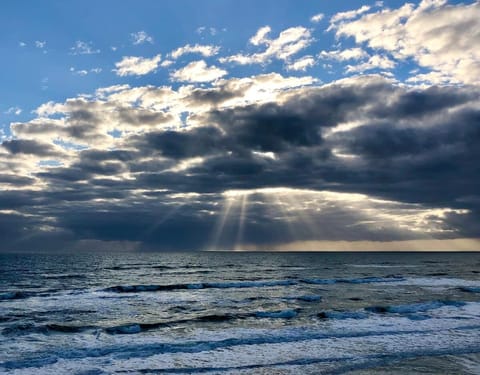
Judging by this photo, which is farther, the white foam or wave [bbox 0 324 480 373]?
wave [bbox 0 324 480 373]

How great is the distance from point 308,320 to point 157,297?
65.6 ft

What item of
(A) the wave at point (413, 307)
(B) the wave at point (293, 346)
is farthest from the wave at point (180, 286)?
(B) the wave at point (293, 346)

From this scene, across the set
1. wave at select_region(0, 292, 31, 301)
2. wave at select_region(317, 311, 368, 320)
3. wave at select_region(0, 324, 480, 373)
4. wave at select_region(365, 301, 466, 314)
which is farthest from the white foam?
wave at select_region(0, 292, 31, 301)

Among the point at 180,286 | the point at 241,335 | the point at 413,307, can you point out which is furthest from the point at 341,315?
the point at 180,286

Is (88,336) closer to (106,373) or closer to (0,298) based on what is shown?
(106,373)

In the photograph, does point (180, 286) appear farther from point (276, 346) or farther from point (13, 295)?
point (276, 346)

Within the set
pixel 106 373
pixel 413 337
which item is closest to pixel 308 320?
pixel 413 337

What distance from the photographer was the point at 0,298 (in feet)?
131

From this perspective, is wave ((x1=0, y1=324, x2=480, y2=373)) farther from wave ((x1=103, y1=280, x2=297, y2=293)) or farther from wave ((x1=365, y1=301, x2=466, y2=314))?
wave ((x1=103, y1=280, x2=297, y2=293))

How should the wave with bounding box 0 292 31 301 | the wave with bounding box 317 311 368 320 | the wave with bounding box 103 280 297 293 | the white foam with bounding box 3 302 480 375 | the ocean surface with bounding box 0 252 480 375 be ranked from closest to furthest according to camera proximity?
the ocean surface with bounding box 0 252 480 375
the white foam with bounding box 3 302 480 375
the wave with bounding box 317 311 368 320
the wave with bounding box 0 292 31 301
the wave with bounding box 103 280 297 293

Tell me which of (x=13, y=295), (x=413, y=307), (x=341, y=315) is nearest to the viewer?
(x=341, y=315)

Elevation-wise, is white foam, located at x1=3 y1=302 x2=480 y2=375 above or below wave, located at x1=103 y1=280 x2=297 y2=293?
above

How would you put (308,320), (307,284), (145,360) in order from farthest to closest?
1. (307,284)
2. (308,320)
3. (145,360)

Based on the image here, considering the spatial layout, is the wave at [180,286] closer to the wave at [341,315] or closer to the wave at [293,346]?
the wave at [341,315]
